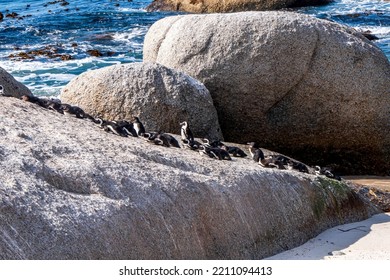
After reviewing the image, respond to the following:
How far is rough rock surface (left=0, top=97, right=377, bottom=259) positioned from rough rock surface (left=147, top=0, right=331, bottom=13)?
22.1 m

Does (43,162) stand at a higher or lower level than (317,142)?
higher

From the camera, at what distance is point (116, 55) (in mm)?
23328

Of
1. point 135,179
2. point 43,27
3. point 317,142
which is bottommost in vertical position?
point 43,27

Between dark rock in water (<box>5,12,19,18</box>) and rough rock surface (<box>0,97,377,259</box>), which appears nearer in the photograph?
Answer: rough rock surface (<box>0,97,377,259</box>)

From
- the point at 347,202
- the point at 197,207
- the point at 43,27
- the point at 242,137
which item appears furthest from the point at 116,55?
the point at 197,207

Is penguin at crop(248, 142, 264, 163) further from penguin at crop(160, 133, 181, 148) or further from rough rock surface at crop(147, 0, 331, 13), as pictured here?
rough rock surface at crop(147, 0, 331, 13)

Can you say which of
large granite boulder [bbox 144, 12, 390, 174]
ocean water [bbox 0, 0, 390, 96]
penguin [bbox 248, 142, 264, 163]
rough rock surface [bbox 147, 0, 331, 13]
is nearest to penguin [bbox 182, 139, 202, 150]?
penguin [bbox 248, 142, 264, 163]

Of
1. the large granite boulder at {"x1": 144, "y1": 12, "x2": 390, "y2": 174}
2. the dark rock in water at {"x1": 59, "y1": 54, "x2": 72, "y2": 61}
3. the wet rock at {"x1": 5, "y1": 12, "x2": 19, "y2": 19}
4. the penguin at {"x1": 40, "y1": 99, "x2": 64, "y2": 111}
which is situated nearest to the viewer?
the penguin at {"x1": 40, "y1": 99, "x2": 64, "y2": 111}

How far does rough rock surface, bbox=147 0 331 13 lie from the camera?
100 ft

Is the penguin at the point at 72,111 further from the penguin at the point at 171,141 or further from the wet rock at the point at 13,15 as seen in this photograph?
the wet rock at the point at 13,15

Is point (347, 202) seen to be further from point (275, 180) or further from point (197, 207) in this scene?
point (197, 207)

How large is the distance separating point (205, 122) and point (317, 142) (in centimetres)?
199

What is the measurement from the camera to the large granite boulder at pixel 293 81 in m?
11.7

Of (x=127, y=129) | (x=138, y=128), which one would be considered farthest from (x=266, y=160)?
(x=127, y=129)
